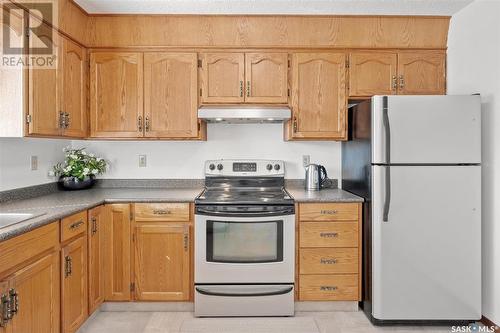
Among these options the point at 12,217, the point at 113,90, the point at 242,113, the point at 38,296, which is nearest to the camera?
the point at 38,296

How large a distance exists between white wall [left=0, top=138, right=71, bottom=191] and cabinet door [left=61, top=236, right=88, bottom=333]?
0.70 metres

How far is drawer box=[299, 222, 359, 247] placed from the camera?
2.72 metres

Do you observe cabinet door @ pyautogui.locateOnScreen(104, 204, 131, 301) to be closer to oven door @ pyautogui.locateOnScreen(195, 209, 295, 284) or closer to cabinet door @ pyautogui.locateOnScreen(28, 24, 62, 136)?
oven door @ pyautogui.locateOnScreen(195, 209, 295, 284)

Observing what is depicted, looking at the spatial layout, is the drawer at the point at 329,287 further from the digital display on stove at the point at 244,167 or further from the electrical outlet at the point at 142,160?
the electrical outlet at the point at 142,160

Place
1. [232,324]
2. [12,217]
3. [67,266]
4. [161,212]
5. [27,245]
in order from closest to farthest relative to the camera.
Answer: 1. [27,245]
2. [12,217]
3. [67,266]
4. [232,324]
5. [161,212]

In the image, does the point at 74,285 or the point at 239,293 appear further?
the point at 239,293

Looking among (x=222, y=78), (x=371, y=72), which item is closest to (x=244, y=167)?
(x=222, y=78)

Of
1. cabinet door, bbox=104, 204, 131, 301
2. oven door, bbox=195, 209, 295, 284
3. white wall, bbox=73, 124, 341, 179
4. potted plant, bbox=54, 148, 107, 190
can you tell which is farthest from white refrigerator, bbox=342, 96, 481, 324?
potted plant, bbox=54, 148, 107, 190

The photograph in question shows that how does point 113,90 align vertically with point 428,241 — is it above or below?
above

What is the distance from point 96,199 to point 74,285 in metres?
0.63

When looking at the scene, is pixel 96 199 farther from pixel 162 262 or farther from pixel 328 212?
pixel 328 212

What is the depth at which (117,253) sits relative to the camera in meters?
2.71

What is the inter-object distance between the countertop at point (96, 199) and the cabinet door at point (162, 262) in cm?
23

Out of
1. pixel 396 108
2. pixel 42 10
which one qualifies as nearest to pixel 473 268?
pixel 396 108
